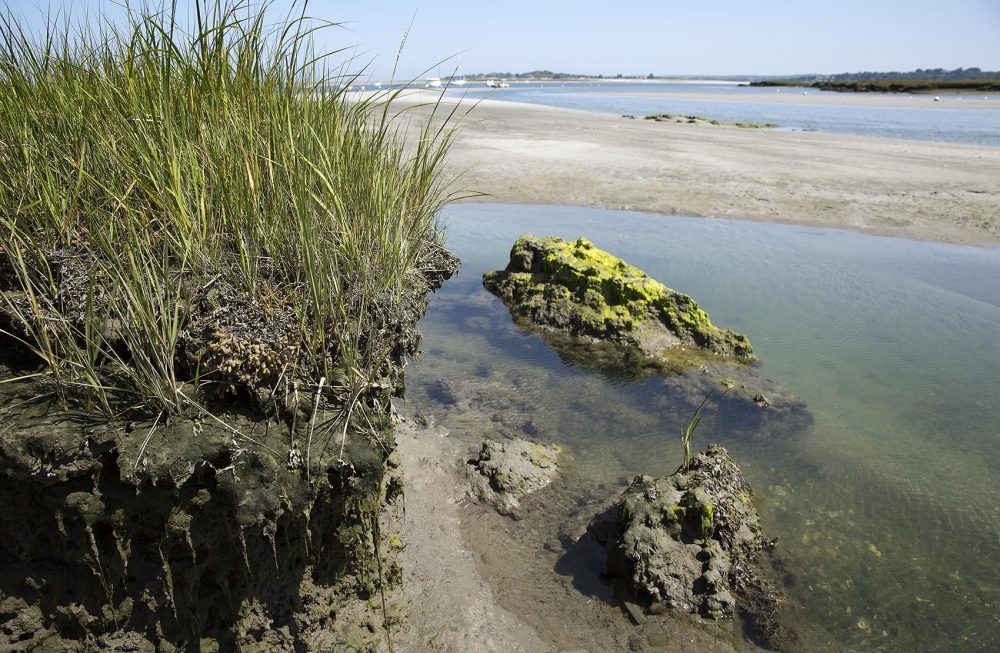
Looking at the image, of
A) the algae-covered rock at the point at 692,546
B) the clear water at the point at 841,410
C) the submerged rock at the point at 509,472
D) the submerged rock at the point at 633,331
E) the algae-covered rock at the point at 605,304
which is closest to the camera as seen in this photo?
the algae-covered rock at the point at 692,546

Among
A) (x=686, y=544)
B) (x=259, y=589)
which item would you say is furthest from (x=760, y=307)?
(x=259, y=589)

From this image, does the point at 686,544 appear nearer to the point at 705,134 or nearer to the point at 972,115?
the point at 705,134

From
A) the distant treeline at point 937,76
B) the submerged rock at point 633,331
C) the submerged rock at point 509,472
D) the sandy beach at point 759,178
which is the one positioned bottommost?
the submerged rock at point 509,472

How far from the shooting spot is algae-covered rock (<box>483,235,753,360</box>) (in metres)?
6.04

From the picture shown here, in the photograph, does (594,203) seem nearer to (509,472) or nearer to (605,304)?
(605,304)

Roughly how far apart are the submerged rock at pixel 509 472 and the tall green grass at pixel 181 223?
1.46 meters

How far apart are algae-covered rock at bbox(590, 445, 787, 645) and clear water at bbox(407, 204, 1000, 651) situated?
21 centimetres

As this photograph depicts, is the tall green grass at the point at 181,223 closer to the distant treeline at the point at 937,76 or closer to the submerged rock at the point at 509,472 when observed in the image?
the submerged rock at the point at 509,472

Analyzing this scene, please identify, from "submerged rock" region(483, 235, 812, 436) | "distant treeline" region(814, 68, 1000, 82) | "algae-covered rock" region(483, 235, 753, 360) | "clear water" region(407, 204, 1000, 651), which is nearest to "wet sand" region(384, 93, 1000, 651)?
"clear water" region(407, 204, 1000, 651)

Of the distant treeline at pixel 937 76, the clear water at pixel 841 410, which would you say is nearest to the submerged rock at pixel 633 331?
the clear water at pixel 841 410

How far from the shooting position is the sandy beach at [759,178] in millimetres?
10836

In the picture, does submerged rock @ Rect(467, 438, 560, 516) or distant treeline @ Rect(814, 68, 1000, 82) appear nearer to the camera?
submerged rock @ Rect(467, 438, 560, 516)

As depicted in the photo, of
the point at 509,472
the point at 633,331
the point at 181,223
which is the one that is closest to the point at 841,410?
the point at 633,331

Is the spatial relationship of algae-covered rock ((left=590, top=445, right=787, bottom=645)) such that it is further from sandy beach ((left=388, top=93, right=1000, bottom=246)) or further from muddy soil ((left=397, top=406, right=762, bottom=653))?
Answer: sandy beach ((left=388, top=93, right=1000, bottom=246))
